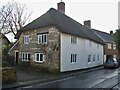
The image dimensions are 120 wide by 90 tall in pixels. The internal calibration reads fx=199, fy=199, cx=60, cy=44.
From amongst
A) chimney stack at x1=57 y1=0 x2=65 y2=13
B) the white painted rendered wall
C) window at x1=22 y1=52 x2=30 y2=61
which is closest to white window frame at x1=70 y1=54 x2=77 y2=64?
the white painted rendered wall

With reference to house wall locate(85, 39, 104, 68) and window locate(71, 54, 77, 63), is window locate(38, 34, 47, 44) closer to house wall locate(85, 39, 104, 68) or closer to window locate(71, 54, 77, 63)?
window locate(71, 54, 77, 63)

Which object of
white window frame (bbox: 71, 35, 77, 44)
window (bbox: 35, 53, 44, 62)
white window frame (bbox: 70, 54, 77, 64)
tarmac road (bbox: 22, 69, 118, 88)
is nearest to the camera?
tarmac road (bbox: 22, 69, 118, 88)

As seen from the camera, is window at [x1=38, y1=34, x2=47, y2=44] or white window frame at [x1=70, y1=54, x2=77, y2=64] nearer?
window at [x1=38, y1=34, x2=47, y2=44]

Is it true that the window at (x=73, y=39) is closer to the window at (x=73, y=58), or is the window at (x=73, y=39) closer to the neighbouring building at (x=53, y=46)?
the neighbouring building at (x=53, y=46)

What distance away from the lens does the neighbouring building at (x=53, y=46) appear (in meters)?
25.6

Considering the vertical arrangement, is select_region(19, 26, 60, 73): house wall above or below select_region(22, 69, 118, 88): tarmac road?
above

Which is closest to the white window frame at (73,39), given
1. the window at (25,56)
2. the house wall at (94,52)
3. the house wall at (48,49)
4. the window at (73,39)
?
the window at (73,39)

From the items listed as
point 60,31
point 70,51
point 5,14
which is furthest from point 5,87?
point 5,14

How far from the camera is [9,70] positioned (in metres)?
16.5

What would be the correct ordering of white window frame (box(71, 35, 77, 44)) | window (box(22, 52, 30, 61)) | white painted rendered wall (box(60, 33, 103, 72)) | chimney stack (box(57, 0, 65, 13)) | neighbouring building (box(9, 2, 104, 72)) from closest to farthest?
neighbouring building (box(9, 2, 104, 72)) < white painted rendered wall (box(60, 33, 103, 72)) < white window frame (box(71, 35, 77, 44)) < window (box(22, 52, 30, 61)) < chimney stack (box(57, 0, 65, 13))

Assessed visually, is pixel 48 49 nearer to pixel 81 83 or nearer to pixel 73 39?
pixel 73 39

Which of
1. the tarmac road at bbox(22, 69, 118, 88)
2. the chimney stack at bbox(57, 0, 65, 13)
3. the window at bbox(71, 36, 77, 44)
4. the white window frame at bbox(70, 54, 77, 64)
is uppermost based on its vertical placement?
the chimney stack at bbox(57, 0, 65, 13)

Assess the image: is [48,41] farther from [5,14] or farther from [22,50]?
[5,14]

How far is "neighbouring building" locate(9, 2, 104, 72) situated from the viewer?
1006 inches
